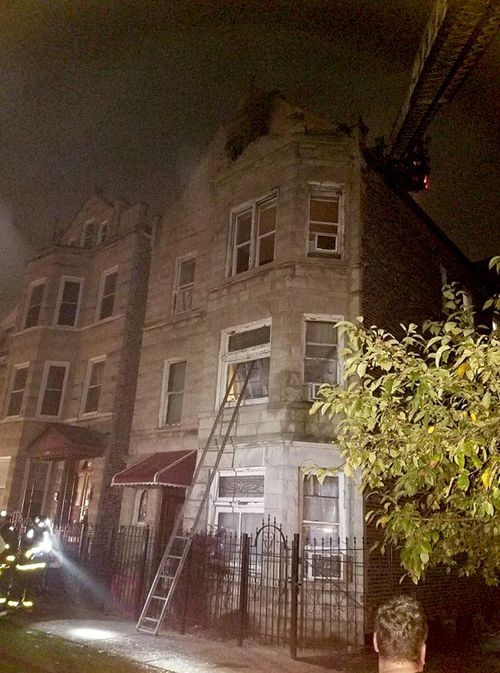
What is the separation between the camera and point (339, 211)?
1334cm

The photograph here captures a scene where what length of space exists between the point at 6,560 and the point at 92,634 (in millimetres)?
2316

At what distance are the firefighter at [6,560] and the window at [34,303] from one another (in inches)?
432

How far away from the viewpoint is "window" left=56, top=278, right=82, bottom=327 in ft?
63.9

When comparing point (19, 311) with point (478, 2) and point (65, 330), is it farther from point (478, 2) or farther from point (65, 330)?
point (478, 2)

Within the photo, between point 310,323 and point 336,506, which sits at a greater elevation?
point 310,323

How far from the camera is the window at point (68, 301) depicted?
1948 centimetres

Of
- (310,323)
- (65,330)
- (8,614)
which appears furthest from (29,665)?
(65,330)

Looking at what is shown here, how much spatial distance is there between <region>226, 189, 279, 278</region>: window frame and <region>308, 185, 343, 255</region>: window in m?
0.96

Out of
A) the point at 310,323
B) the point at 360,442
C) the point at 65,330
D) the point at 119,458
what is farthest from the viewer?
the point at 65,330

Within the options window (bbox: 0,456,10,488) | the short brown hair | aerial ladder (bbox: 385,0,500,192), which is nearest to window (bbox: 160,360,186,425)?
window (bbox: 0,456,10,488)

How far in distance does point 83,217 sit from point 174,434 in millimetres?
11669

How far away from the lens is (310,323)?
12.4 m

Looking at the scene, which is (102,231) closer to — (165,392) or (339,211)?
(165,392)

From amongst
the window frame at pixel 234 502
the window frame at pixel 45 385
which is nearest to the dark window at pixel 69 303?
the window frame at pixel 45 385
